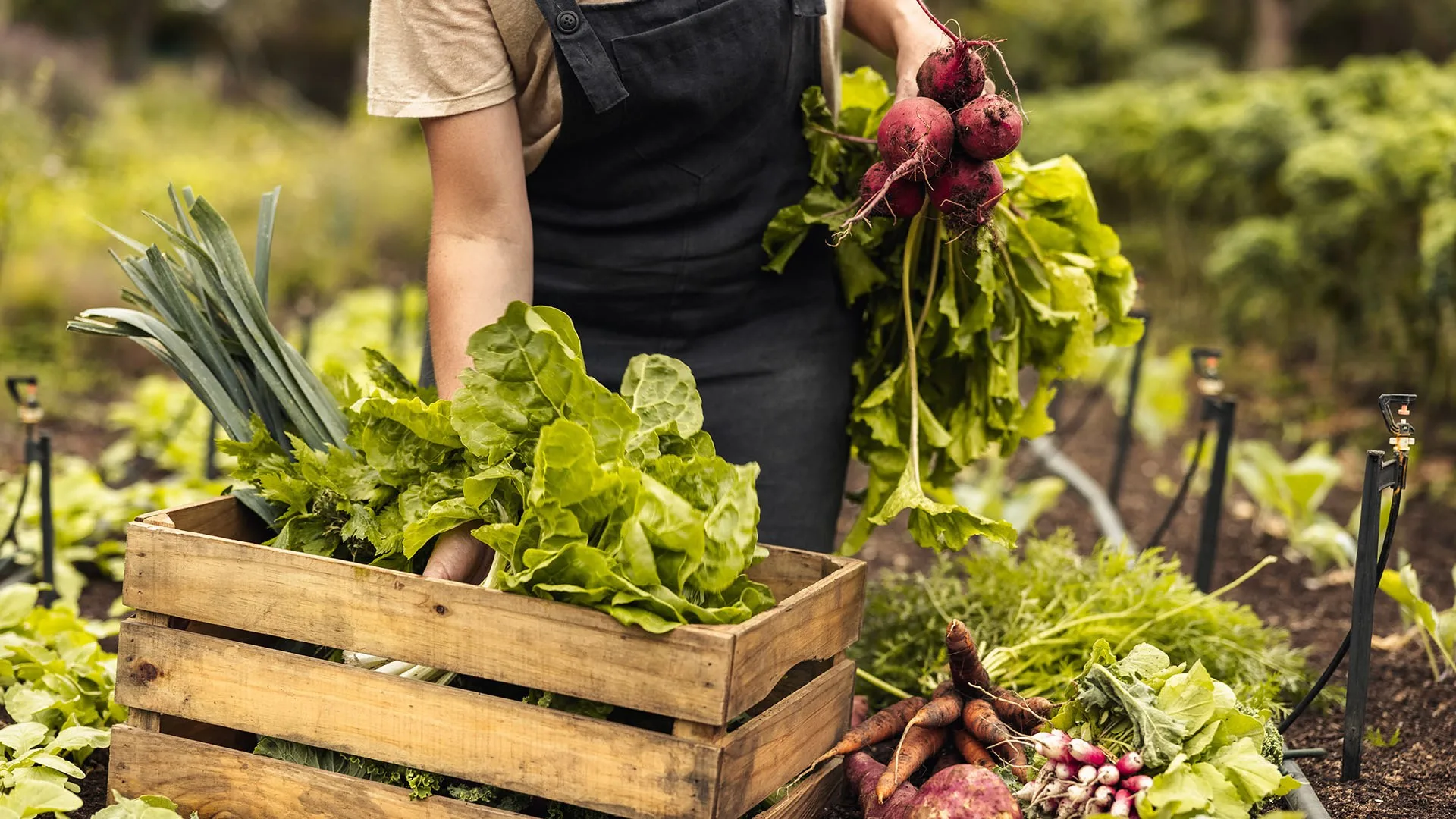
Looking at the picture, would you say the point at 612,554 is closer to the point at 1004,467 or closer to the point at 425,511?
the point at 425,511

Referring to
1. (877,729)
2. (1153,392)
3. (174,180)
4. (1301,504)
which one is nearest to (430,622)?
(877,729)

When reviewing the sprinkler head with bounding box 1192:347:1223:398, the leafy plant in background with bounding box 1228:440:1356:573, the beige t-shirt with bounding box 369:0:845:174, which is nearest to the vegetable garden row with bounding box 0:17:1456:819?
the beige t-shirt with bounding box 369:0:845:174

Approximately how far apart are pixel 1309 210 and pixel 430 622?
549 centimetres

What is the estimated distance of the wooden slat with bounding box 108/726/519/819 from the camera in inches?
79.1

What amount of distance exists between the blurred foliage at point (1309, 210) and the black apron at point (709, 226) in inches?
116

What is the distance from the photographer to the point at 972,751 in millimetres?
2256

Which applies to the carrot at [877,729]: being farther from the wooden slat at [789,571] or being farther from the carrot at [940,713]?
the wooden slat at [789,571]

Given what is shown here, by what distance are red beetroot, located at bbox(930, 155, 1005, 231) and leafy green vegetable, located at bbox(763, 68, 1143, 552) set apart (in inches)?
7.7

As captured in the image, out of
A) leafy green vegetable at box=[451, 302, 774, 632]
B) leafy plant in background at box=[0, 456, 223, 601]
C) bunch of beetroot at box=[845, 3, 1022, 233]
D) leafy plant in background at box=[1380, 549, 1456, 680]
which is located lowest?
leafy plant in background at box=[0, 456, 223, 601]

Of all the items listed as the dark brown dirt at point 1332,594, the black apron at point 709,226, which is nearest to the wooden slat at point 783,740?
the black apron at point 709,226

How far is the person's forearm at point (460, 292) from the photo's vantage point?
2.32 meters

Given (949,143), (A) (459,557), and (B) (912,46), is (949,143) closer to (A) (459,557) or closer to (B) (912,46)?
(B) (912,46)

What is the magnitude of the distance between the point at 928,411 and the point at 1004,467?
309 cm

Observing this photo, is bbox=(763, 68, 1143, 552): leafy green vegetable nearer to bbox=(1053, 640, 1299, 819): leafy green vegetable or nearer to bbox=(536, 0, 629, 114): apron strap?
bbox=(536, 0, 629, 114): apron strap
